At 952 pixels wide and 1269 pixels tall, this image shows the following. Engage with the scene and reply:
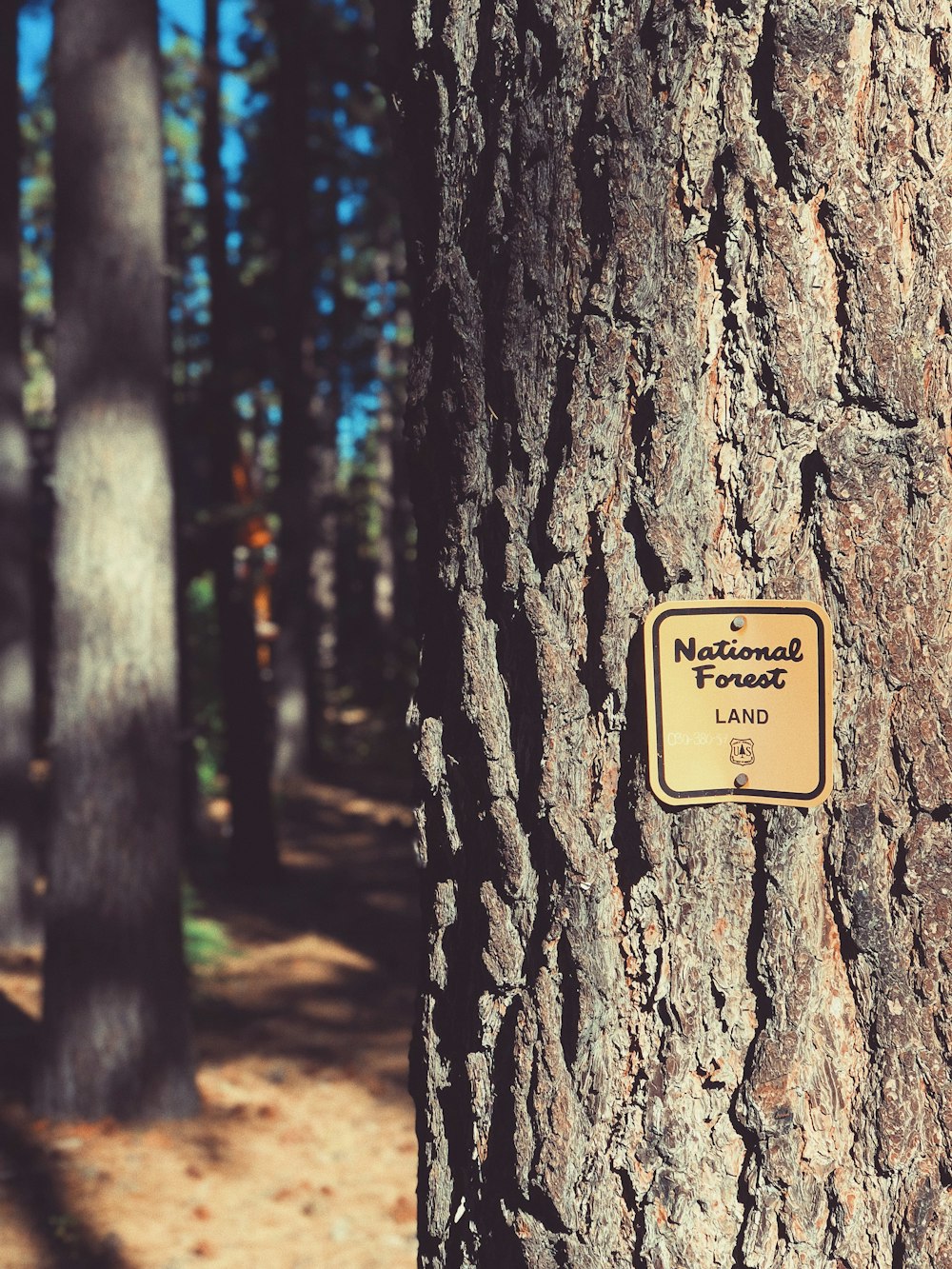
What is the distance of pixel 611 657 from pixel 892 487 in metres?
0.39

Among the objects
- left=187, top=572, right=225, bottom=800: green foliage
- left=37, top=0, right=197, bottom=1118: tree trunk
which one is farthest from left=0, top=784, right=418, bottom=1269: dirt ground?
left=187, top=572, right=225, bottom=800: green foliage

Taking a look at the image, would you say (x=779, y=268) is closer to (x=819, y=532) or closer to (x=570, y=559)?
(x=819, y=532)

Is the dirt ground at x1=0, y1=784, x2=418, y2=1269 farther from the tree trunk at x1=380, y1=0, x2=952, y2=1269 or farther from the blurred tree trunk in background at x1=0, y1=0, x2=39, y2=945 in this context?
the tree trunk at x1=380, y1=0, x2=952, y2=1269

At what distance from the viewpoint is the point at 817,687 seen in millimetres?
1399

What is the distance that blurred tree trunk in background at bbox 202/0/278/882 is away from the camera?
1001 cm

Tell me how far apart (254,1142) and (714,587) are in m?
4.54

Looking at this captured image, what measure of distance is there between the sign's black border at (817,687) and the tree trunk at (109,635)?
4076mm

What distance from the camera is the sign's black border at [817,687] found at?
54.8 inches

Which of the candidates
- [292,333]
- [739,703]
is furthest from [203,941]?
[739,703]

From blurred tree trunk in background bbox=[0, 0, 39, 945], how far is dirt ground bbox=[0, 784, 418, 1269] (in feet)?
1.70

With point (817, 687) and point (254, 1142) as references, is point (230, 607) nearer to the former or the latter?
point (254, 1142)

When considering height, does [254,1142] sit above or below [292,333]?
below

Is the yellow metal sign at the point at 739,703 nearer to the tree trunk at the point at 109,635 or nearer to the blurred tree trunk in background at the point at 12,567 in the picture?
the tree trunk at the point at 109,635

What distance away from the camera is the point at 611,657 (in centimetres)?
146
